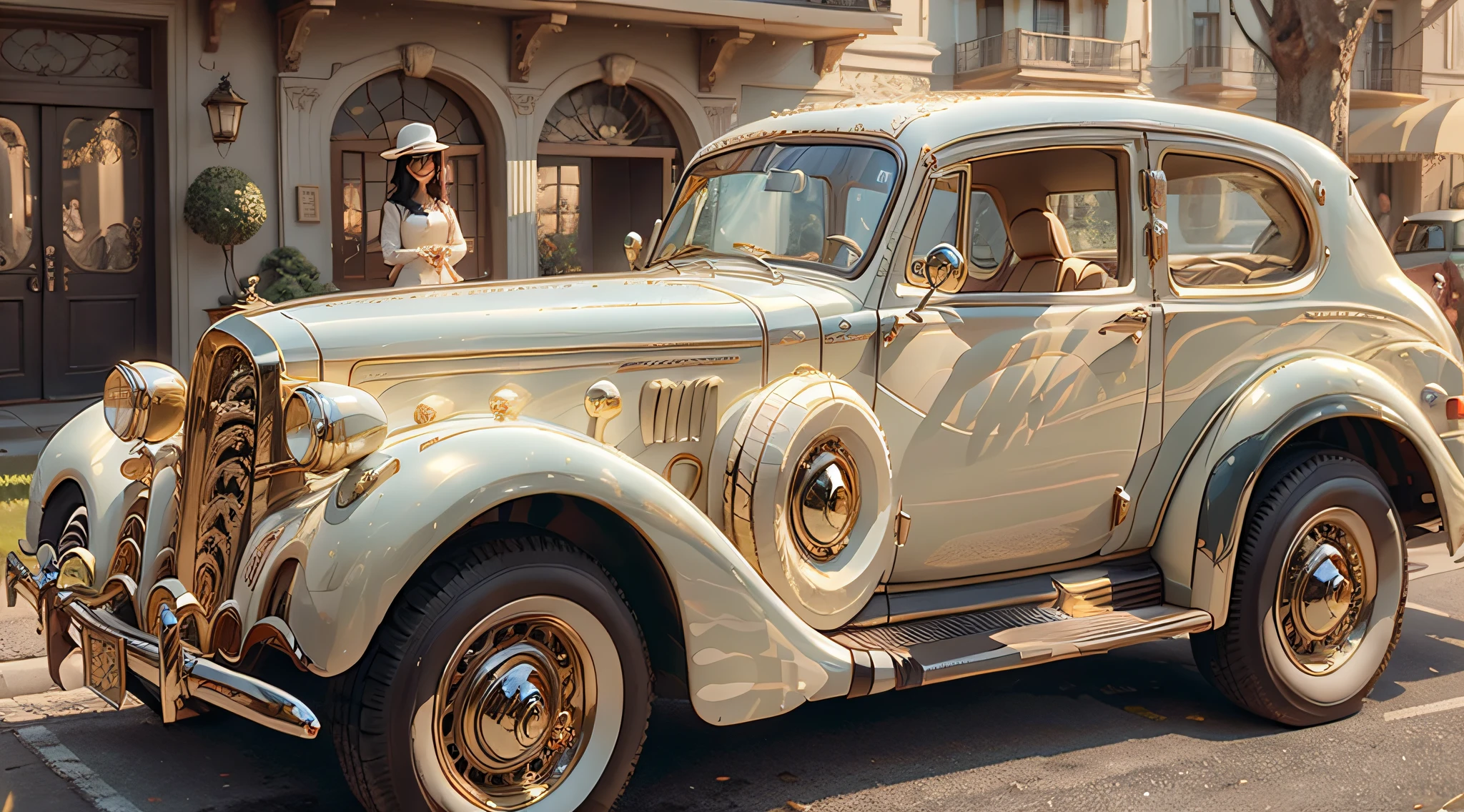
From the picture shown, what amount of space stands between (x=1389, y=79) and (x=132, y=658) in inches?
1093

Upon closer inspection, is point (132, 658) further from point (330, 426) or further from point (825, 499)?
point (825, 499)

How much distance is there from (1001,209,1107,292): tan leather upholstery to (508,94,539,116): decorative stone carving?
11.6 metres

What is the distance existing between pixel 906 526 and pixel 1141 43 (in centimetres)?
2081

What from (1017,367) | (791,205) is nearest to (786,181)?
(791,205)

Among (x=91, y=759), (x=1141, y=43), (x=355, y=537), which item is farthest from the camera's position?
(x=1141, y=43)

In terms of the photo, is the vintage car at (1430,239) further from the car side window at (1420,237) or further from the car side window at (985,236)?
the car side window at (985,236)

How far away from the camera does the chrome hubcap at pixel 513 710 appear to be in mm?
3518

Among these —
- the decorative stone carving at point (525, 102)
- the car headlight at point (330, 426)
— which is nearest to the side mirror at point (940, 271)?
the car headlight at point (330, 426)

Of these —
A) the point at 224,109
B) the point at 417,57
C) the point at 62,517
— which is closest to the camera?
the point at 62,517

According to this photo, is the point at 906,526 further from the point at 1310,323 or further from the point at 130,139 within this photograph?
the point at 130,139

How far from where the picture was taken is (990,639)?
4.47 meters

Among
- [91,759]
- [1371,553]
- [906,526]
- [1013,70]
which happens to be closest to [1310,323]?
[1371,553]

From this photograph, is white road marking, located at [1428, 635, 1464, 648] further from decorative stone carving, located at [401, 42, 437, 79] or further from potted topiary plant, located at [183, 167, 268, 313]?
decorative stone carving, located at [401, 42, 437, 79]

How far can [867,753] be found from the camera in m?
4.63
